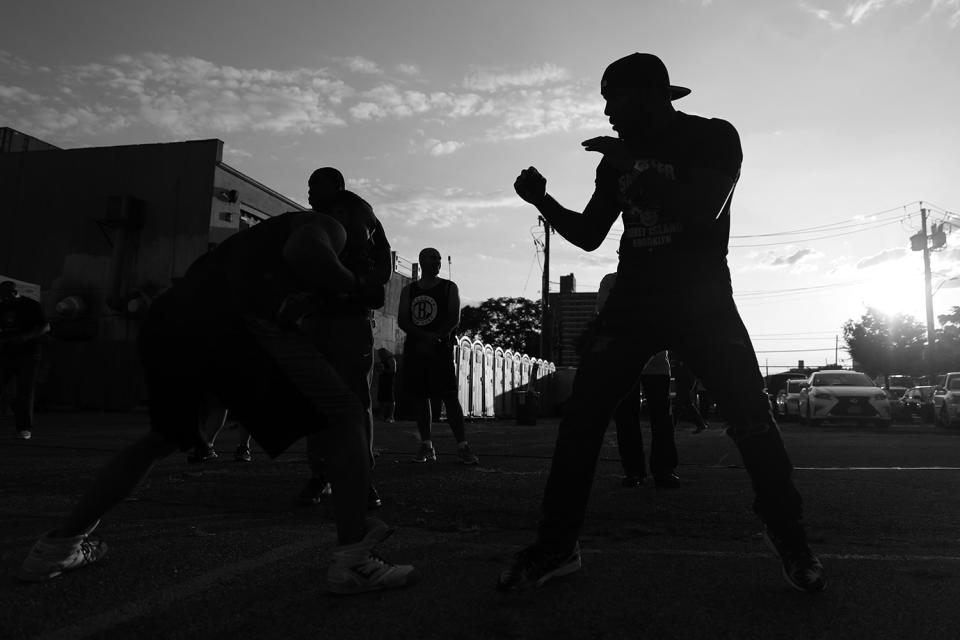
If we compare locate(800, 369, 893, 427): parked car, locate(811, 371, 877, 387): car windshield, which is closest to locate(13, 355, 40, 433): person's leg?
locate(800, 369, 893, 427): parked car

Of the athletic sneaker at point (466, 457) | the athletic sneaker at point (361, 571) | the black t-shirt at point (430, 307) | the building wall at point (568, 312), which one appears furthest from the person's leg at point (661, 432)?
the building wall at point (568, 312)

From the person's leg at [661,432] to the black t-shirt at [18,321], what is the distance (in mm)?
6671

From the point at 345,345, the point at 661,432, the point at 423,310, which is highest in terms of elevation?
the point at 423,310

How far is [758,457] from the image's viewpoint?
8.48 ft

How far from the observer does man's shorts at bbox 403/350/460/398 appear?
21.4ft

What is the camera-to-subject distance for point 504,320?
8981 cm

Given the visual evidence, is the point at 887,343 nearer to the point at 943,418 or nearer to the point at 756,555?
the point at 943,418

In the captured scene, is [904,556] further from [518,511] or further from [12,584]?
[12,584]

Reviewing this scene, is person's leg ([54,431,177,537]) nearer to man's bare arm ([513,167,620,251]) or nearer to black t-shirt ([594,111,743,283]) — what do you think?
man's bare arm ([513,167,620,251])

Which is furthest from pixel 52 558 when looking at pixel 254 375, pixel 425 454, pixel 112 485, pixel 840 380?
pixel 840 380

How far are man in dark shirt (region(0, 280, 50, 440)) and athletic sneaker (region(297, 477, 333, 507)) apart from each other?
229 inches

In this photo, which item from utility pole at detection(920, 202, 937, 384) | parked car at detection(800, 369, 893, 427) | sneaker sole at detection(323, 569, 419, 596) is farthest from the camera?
utility pole at detection(920, 202, 937, 384)

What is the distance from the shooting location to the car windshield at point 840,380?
21.3 metres

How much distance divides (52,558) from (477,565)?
1441 millimetres
